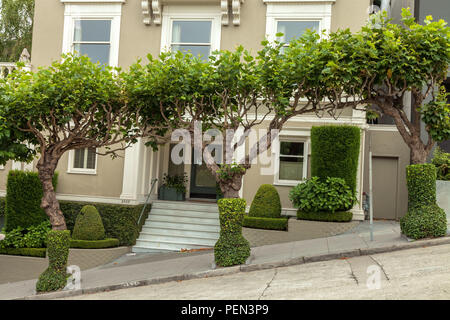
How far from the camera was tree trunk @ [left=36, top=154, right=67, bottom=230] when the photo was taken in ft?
30.0

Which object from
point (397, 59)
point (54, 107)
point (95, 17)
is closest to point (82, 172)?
point (54, 107)

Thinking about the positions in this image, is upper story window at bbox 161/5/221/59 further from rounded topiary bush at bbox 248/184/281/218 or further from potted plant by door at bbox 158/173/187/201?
rounded topiary bush at bbox 248/184/281/218

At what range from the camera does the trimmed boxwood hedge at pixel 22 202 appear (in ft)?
39.5

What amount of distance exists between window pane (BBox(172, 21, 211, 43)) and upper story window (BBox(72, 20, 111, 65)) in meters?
2.37

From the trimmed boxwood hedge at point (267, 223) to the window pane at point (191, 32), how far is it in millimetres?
6232

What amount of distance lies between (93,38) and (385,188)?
37.8 ft

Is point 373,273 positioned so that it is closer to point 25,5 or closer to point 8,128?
point 8,128

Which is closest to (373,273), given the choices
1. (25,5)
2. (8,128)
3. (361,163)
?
(361,163)

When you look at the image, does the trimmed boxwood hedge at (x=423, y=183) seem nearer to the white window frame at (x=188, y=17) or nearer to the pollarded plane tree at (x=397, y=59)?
the pollarded plane tree at (x=397, y=59)

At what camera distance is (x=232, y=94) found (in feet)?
30.2

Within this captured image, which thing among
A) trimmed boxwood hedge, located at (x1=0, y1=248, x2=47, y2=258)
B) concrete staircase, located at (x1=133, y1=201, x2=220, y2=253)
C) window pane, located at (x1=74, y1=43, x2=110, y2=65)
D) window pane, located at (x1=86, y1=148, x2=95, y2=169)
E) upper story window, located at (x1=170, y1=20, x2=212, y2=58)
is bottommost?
trimmed boxwood hedge, located at (x1=0, y1=248, x2=47, y2=258)

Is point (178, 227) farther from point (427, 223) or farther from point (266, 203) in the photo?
point (427, 223)

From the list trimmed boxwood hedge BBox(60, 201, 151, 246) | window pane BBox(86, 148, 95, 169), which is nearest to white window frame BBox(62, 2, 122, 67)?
window pane BBox(86, 148, 95, 169)

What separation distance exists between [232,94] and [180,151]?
6348 millimetres
